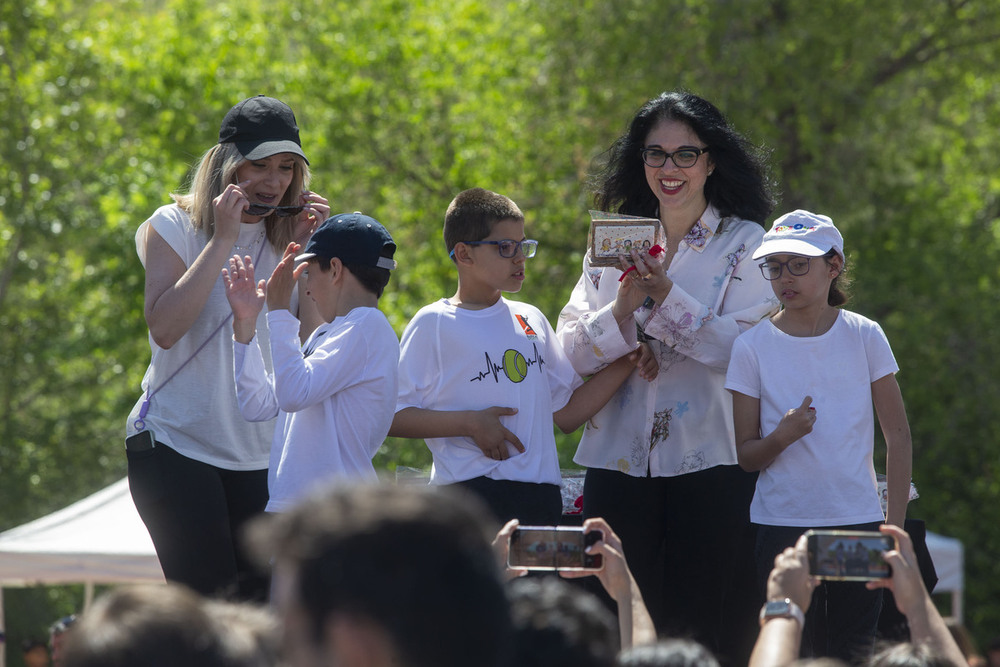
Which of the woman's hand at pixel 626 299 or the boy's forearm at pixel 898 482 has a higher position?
the woman's hand at pixel 626 299

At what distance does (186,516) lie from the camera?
376 centimetres

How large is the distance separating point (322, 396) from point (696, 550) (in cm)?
139

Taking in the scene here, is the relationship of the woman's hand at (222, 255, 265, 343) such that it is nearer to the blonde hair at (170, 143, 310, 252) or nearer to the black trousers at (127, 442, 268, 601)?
the blonde hair at (170, 143, 310, 252)

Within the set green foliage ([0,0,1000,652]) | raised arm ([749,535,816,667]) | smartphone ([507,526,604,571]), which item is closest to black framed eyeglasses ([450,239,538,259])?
smartphone ([507,526,604,571])

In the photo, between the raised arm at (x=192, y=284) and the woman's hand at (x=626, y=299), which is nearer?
the raised arm at (x=192, y=284)

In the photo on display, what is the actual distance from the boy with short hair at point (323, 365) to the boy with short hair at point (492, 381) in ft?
1.06

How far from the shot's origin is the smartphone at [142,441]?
378 centimetres

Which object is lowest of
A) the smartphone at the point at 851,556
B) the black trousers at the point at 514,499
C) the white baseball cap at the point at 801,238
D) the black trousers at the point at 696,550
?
the black trousers at the point at 696,550

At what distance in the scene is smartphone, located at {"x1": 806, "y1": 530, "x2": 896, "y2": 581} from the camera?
8.48ft

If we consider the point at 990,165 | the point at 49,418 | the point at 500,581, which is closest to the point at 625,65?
the point at 990,165

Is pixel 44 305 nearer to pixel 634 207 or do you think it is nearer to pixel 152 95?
pixel 152 95

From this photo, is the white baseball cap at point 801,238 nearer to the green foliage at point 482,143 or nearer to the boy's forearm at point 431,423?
the boy's forearm at point 431,423

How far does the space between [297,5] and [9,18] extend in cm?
409

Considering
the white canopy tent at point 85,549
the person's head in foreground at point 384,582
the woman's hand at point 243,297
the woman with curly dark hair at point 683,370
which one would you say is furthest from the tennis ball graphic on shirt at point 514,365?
the white canopy tent at point 85,549
